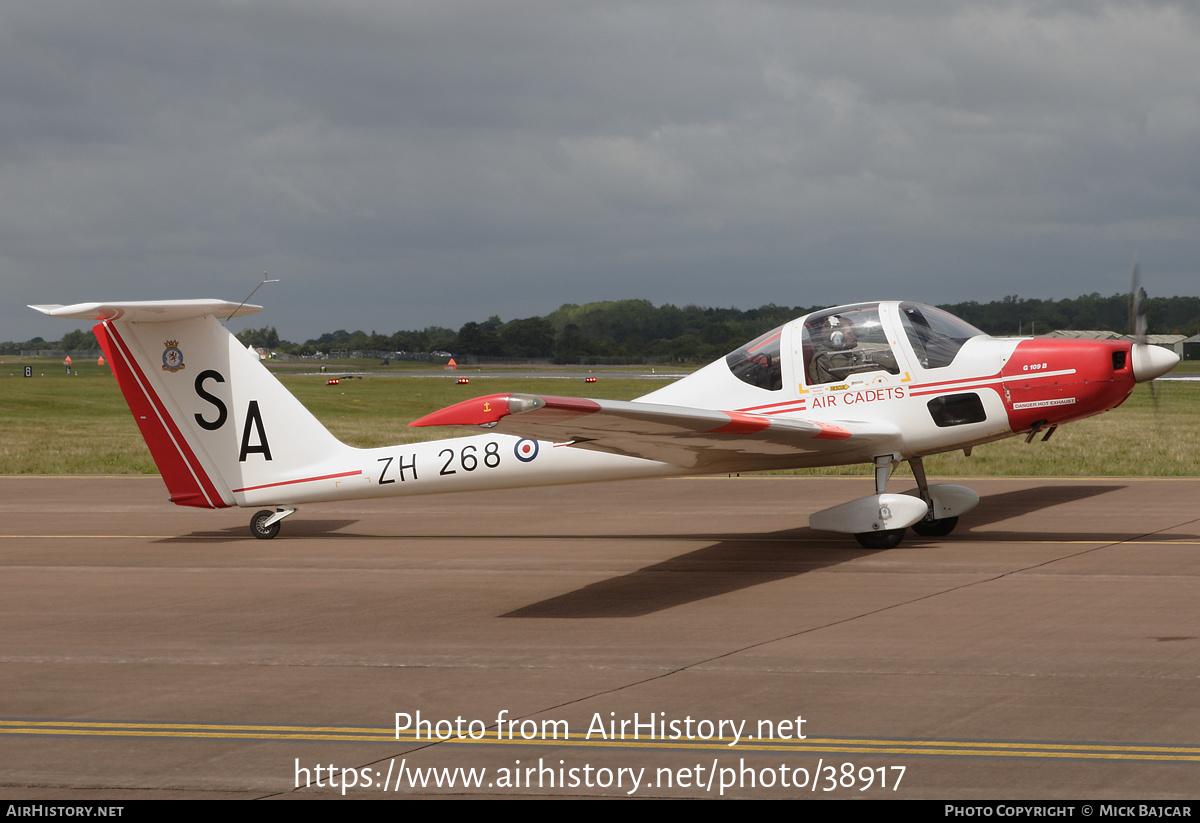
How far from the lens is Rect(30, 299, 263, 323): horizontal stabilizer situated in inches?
481

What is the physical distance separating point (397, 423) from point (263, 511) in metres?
24.2

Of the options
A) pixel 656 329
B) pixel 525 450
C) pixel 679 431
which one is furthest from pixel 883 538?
pixel 656 329

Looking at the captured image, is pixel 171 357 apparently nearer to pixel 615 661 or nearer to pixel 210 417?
pixel 210 417

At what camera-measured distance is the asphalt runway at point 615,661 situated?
5.25m

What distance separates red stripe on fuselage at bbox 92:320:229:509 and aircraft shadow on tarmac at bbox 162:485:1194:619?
0.95m

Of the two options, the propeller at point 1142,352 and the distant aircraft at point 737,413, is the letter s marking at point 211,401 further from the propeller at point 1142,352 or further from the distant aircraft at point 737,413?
the propeller at point 1142,352

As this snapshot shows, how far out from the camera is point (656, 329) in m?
107

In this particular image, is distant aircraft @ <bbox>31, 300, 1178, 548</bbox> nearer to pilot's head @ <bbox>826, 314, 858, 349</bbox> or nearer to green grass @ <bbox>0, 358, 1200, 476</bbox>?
pilot's head @ <bbox>826, 314, 858, 349</bbox>

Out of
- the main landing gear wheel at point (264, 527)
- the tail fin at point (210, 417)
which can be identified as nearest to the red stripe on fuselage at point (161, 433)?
the tail fin at point (210, 417)

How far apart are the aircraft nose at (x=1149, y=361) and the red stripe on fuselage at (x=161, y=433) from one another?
33.9 ft

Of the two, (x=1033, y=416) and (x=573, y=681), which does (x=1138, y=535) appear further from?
(x=573, y=681)

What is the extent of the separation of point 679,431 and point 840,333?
9.21ft
